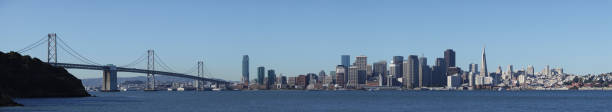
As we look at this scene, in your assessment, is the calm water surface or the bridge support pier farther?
the bridge support pier

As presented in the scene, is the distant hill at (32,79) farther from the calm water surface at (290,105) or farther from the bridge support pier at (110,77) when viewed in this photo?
the bridge support pier at (110,77)

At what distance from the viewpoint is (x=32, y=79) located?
95.0 m

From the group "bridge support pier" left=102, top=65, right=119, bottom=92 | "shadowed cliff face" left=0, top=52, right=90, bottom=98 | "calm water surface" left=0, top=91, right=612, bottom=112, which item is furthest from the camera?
"bridge support pier" left=102, top=65, right=119, bottom=92

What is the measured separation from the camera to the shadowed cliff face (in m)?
89.9

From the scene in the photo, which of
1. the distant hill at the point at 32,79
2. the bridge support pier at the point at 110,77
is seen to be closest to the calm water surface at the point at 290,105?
the distant hill at the point at 32,79

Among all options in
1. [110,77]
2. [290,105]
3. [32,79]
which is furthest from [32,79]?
[110,77]

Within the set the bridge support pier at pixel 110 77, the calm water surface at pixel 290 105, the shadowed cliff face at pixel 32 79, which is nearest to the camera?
the calm water surface at pixel 290 105

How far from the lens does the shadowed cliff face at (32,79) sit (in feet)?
295

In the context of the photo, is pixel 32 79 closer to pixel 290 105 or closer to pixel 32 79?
pixel 32 79

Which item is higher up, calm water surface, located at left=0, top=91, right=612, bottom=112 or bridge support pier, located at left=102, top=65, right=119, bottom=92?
bridge support pier, located at left=102, top=65, right=119, bottom=92

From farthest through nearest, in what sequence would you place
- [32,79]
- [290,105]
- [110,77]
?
1. [110,77]
2. [32,79]
3. [290,105]

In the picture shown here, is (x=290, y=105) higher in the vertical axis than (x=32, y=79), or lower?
lower

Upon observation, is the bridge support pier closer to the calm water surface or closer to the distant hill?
the distant hill

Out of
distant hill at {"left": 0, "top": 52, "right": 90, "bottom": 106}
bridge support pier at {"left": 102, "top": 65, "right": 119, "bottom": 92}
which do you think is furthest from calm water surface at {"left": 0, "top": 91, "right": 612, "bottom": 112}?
bridge support pier at {"left": 102, "top": 65, "right": 119, "bottom": 92}
